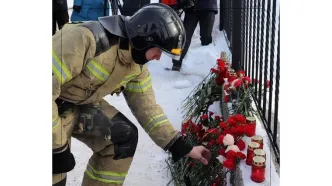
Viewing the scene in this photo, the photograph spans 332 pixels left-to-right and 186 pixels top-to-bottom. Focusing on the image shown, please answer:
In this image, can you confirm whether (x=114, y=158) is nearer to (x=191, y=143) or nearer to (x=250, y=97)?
(x=191, y=143)

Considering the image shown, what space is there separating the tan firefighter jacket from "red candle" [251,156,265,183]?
0.98 feet

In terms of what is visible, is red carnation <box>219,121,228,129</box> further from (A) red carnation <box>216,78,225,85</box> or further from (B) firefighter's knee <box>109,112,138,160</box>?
(B) firefighter's knee <box>109,112,138,160</box>

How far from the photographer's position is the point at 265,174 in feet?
5.59

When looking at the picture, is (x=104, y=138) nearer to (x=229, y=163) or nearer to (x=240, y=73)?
(x=229, y=163)

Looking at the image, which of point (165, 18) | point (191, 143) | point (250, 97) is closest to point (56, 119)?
point (165, 18)

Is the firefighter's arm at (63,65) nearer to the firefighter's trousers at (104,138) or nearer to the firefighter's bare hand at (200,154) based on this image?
the firefighter's trousers at (104,138)

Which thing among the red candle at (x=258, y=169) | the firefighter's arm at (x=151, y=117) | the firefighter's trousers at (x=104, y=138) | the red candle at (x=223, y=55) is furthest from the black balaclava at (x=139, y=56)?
the red candle at (x=258, y=169)

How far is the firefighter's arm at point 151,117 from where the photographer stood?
180cm

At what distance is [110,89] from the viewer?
1.73 metres

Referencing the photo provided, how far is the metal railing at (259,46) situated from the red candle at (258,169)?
3.5 inches

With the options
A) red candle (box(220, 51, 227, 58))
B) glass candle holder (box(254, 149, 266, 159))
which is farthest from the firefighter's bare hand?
red candle (box(220, 51, 227, 58))

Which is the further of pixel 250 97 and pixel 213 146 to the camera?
pixel 250 97

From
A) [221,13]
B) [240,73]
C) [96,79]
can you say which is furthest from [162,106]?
[240,73]

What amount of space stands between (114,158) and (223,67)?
525 millimetres
